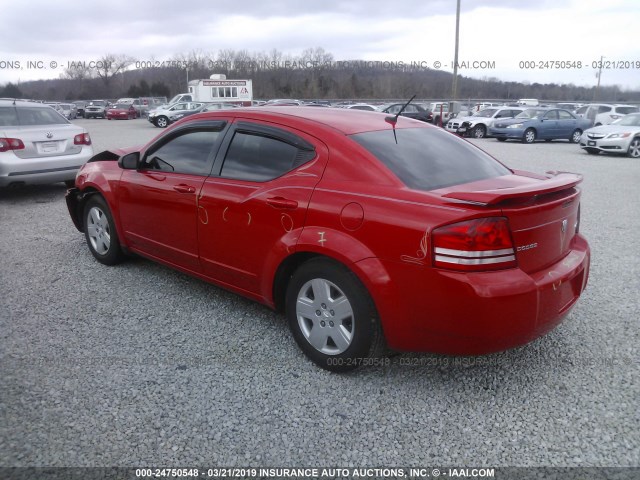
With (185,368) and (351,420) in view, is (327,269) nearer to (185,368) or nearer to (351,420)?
(351,420)

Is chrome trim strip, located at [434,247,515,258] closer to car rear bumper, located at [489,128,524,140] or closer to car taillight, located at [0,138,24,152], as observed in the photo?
car taillight, located at [0,138,24,152]

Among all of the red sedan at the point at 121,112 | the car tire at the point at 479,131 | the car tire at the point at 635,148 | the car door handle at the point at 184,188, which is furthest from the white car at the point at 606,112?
the red sedan at the point at 121,112

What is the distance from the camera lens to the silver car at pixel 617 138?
16.2 metres

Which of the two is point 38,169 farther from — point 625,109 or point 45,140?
point 625,109

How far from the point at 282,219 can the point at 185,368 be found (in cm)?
111

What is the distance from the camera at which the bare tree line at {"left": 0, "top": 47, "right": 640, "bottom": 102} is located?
248 feet

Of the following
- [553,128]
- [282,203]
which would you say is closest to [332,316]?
[282,203]

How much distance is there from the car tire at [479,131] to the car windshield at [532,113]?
186 cm

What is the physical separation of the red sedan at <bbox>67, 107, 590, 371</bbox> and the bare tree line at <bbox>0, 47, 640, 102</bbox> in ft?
230

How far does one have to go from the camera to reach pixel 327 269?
119 inches

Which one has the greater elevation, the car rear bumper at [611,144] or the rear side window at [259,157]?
the rear side window at [259,157]

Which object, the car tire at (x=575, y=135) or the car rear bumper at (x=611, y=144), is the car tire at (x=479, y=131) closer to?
the car tire at (x=575, y=135)

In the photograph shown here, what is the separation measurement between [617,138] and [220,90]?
112ft

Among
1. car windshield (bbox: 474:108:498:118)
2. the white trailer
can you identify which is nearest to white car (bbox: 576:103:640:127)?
car windshield (bbox: 474:108:498:118)
